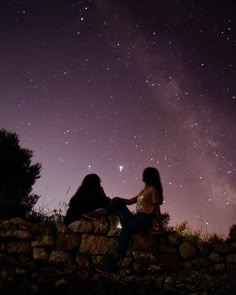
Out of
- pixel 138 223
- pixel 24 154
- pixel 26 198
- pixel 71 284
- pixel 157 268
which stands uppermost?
pixel 24 154

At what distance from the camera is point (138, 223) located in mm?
6898

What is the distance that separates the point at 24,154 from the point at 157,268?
30.6 ft

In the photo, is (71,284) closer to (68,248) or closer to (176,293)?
(68,248)

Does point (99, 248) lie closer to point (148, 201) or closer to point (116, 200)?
point (116, 200)

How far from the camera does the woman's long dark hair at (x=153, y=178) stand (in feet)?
23.8

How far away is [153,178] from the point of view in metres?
7.32

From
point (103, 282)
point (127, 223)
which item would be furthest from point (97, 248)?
point (103, 282)

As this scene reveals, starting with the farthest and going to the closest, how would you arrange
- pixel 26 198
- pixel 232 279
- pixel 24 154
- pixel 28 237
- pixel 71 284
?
pixel 24 154 < pixel 26 198 < pixel 28 237 < pixel 232 279 < pixel 71 284

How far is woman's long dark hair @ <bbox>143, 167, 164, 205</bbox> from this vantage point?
286 inches

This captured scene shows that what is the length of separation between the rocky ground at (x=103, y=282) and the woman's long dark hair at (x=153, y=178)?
5.05ft

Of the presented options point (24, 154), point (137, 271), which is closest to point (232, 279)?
point (137, 271)

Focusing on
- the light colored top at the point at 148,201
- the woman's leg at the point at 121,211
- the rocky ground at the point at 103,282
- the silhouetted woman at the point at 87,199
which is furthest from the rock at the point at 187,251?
the silhouetted woman at the point at 87,199

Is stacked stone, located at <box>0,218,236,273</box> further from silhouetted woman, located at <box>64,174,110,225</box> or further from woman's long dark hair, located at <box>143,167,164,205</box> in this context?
woman's long dark hair, located at <box>143,167,164,205</box>

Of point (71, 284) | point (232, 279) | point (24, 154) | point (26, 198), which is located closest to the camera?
point (71, 284)
